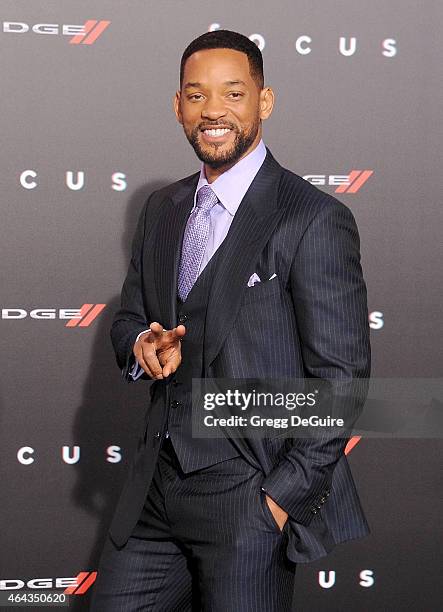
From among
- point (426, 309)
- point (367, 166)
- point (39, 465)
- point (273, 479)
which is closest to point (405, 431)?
point (426, 309)

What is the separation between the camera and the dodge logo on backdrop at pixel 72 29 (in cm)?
283

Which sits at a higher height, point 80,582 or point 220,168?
point 220,168

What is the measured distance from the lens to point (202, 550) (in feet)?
6.46

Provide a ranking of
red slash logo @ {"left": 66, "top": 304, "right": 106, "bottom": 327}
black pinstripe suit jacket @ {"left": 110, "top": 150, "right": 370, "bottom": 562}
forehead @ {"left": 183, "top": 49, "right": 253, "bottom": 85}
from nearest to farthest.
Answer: black pinstripe suit jacket @ {"left": 110, "top": 150, "right": 370, "bottom": 562} < forehead @ {"left": 183, "top": 49, "right": 253, "bottom": 85} < red slash logo @ {"left": 66, "top": 304, "right": 106, "bottom": 327}

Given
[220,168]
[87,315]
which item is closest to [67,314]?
[87,315]

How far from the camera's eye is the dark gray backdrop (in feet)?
9.43

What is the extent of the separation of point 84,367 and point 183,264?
99cm

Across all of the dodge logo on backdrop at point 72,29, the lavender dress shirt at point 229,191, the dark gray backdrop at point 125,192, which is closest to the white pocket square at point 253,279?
the lavender dress shirt at point 229,191

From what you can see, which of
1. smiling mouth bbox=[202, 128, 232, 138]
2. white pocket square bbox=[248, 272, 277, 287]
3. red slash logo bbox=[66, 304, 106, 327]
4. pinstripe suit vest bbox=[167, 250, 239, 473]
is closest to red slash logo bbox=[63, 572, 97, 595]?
red slash logo bbox=[66, 304, 106, 327]

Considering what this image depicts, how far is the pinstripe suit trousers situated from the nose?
62cm

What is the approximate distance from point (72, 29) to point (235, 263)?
1.19 m

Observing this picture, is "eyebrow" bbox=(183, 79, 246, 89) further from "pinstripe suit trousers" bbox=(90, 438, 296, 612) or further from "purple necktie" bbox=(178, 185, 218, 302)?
"pinstripe suit trousers" bbox=(90, 438, 296, 612)

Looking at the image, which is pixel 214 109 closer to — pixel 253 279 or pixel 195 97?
pixel 195 97

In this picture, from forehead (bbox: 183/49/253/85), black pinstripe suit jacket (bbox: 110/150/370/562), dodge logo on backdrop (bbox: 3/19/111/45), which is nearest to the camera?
black pinstripe suit jacket (bbox: 110/150/370/562)
